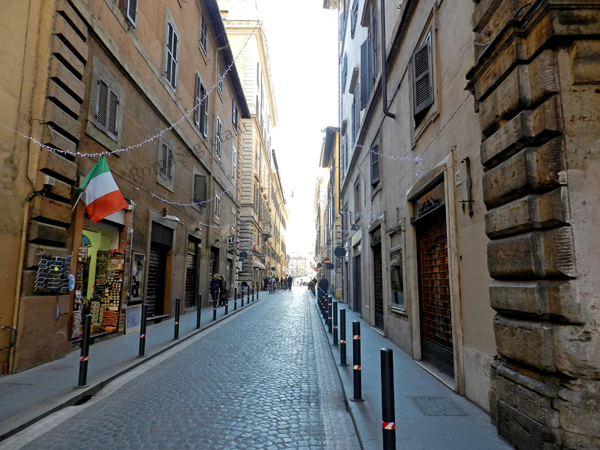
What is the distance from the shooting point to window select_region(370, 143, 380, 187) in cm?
1262

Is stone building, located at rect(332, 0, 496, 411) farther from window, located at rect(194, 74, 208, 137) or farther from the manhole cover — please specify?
window, located at rect(194, 74, 208, 137)

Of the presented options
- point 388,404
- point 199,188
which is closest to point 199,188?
point 199,188

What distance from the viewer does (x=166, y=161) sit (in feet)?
45.7

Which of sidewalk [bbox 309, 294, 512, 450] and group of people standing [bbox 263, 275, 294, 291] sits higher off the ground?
group of people standing [bbox 263, 275, 294, 291]

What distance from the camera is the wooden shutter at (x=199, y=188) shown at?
57.5ft

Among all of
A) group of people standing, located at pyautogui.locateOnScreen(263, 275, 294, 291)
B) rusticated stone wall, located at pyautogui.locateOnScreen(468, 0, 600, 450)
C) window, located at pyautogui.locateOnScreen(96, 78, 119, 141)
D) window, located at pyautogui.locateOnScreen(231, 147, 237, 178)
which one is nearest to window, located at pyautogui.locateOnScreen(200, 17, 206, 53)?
window, located at pyautogui.locateOnScreen(231, 147, 237, 178)

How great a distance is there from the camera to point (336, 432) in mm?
4297

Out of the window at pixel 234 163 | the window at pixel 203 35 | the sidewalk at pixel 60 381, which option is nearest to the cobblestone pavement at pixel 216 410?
the sidewalk at pixel 60 381

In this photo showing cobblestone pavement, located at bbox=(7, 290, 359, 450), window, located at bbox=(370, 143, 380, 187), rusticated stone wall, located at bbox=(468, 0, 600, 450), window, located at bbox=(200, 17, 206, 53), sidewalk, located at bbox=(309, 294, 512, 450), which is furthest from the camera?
window, located at bbox=(200, 17, 206, 53)

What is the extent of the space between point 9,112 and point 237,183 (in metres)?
21.3

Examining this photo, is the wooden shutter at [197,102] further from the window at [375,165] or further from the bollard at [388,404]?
the bollard at [388,404]

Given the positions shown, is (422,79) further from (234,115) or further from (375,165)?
(234,115)

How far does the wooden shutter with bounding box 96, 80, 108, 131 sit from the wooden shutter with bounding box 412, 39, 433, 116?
270 inches

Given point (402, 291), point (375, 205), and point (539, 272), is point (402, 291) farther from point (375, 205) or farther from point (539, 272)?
point (539, 272)
